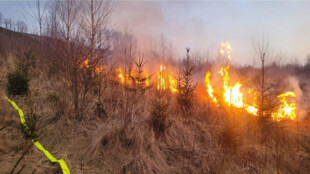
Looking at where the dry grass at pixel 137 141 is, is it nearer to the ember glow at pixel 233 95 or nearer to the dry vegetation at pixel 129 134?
the dry vegetation at pixel 129 134

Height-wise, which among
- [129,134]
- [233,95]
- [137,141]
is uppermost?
[233,95]

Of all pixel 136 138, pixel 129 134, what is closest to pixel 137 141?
pixel 136 138

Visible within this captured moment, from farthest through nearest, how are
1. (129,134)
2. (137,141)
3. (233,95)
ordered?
1. (233,95)
2. (129,134)
3. (137,141)

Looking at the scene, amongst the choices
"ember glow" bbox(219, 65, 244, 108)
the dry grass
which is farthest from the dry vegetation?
"ember glow" bbox(219, 65, 244, 108)

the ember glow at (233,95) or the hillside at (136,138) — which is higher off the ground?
the ember glow at (233,95)

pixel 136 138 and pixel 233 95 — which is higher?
pixel 233 95

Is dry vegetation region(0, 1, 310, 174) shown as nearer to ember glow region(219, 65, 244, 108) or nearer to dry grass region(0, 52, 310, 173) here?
dry grass region(0, 52, 310, 173)

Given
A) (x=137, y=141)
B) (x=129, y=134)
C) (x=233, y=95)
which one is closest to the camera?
(x=137, y=141)

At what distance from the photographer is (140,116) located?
5.39 metres

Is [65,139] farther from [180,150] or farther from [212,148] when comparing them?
[212,148]

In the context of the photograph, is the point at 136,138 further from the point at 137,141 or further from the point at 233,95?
the point at 233,95

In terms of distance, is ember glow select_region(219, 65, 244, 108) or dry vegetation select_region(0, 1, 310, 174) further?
ember glow select_region(219, 65, 244, 108)

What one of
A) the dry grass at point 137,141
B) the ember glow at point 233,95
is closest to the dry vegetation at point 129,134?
the dry grass at point 137,141

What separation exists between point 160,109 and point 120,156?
186cm
